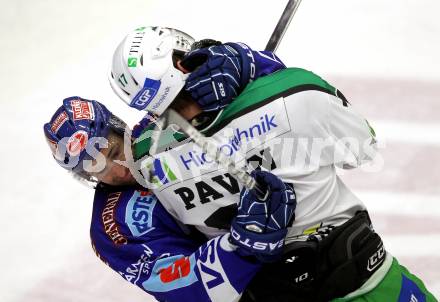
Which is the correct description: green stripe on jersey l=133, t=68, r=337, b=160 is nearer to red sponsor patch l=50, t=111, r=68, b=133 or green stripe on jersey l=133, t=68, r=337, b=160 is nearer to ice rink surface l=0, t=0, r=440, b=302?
red sponsor patch l=50, t=111, r=68, b=133

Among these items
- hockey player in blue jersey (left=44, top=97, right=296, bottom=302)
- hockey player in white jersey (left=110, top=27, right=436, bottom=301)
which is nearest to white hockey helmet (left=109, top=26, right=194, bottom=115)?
hockey player in white jersey (left=110, top=27, right=436, bottom=301)

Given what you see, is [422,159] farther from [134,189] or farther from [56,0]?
[56,0]

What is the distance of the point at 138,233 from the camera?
2826 mm

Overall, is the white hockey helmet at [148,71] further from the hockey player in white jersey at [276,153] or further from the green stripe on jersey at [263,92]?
the green stripe on jersey at [263,92]

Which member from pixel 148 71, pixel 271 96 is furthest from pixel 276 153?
pixel 148 71

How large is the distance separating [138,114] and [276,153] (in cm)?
162

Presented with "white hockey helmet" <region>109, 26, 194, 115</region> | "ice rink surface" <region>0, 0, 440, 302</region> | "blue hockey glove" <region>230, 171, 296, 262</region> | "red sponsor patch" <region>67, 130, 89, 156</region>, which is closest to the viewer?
"blue hockey glove" <region>230, 171, 296, 262</region>

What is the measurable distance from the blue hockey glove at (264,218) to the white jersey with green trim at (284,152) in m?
0.13

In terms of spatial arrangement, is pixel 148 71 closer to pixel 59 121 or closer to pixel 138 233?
pixel 59 121

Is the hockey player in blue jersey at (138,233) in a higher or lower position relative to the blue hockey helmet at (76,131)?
lower

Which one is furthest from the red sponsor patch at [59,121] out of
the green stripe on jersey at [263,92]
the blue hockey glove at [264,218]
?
the blue hockey glove at [264,218]

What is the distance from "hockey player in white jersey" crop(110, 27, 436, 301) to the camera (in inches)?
101

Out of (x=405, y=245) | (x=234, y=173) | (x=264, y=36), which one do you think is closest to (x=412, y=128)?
(x=405, y=245)

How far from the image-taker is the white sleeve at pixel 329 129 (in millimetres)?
2605
